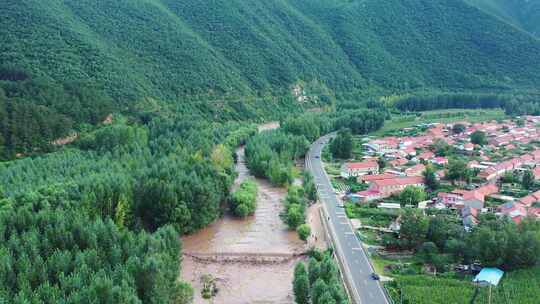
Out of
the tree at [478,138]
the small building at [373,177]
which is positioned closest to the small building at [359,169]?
the small building at [373,177]

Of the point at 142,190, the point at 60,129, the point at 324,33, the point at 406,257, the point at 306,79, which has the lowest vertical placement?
the point at 406,257

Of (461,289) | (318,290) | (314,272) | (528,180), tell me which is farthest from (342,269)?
(528,180)

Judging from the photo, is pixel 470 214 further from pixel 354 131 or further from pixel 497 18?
pixel 497 18

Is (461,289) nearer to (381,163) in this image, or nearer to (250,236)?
(250,236)

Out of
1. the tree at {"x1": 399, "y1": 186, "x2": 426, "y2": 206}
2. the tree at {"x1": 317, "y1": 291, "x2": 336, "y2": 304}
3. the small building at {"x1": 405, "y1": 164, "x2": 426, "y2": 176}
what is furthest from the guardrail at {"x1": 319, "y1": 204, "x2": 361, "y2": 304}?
the small building at {"x1": 405, "y1": 164, "x2": 426, "y2": 176}

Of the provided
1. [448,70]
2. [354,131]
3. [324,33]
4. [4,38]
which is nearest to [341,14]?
[324,33]
